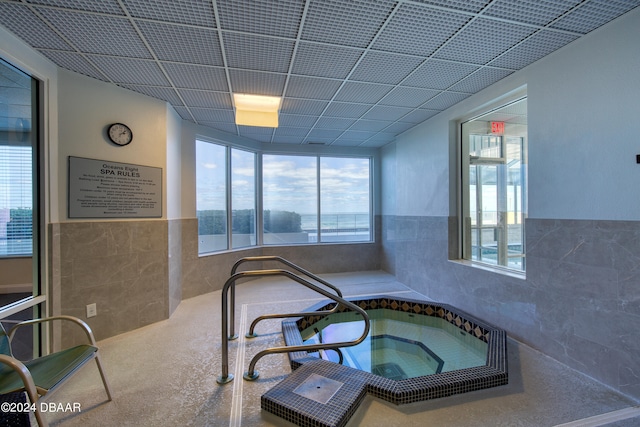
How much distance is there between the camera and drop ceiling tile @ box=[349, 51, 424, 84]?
2.47m

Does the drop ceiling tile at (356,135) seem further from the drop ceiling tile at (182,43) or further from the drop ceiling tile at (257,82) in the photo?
the drop ceiling tile at (182,43)

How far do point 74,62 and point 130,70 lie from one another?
1.40ft

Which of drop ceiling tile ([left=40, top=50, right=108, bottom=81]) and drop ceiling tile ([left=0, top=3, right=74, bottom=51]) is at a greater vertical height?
drop ceiling tile ([left=40, top=50, right=108, bottom=81])

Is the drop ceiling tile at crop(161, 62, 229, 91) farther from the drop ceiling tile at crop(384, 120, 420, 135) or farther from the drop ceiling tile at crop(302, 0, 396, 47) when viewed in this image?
the drop ceiling tile at crop(384, 120, 420, 135)

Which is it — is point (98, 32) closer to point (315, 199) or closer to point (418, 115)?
point (418, 115)

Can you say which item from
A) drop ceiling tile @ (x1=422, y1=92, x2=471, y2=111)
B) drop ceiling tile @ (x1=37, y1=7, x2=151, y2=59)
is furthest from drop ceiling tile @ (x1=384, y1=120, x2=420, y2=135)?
drop ceiling tile @ (x1=37, y1=7, x2=151, y2=59)

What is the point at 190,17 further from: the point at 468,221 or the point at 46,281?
the point at 468,221

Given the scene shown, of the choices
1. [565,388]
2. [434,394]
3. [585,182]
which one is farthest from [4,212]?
[585,182]

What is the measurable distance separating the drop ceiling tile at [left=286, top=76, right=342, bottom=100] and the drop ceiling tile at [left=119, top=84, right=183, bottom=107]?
1.30 meters

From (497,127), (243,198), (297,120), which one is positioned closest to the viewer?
(497,127)

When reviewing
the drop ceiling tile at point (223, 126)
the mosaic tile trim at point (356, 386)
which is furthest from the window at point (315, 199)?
the mosaic tile trim at point (356, 386)

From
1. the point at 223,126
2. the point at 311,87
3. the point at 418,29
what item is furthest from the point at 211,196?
the point at 418,29

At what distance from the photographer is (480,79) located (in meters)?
2.92

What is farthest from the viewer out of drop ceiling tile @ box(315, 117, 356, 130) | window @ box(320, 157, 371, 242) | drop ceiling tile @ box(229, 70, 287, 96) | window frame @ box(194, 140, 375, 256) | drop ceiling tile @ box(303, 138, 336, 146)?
window @ box(320, 157, 371, 242)
